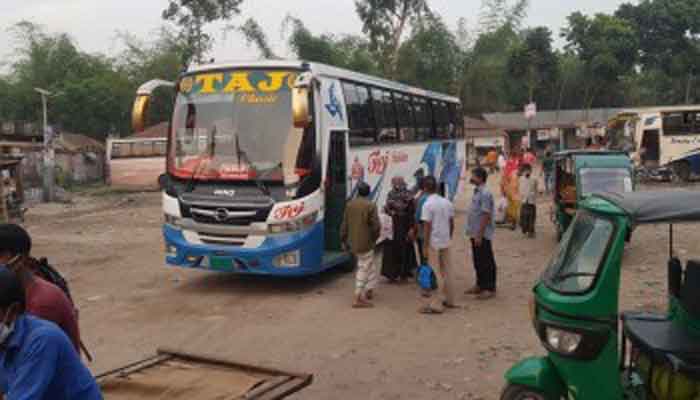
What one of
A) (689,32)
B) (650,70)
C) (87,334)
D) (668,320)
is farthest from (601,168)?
(650,70)

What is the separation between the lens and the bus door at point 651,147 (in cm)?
2823

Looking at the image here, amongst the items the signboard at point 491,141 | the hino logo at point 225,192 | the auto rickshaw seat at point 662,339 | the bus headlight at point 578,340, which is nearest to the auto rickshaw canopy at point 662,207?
the bus headlight at point 578,340

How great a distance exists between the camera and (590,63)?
143ft

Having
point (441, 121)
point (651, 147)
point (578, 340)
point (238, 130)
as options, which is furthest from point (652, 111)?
point (578, 340)

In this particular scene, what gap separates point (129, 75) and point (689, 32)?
40213mm

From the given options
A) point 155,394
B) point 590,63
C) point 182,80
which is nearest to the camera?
point 155,394

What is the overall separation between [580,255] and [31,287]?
3.10m

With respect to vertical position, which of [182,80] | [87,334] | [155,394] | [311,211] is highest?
[182,80]

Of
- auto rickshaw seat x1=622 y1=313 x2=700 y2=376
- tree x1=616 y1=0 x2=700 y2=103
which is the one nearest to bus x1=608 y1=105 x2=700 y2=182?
tree x1=616 y1=0 x2=700 y2=103

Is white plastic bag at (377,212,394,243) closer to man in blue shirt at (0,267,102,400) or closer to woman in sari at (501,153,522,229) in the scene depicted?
woman in sari at (501,153,522,229)

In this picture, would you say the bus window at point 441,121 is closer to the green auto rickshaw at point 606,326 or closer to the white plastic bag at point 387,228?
the white plastic bag at point 387,228

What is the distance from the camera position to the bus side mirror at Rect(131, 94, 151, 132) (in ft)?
31.3

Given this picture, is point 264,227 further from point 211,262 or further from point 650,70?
point 650,70

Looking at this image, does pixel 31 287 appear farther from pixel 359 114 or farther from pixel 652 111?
pixel 652 111
